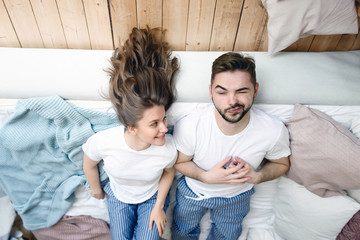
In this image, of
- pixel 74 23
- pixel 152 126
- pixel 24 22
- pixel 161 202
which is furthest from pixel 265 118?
pixel 24 22

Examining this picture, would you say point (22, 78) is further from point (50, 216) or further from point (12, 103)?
point (50, 216)

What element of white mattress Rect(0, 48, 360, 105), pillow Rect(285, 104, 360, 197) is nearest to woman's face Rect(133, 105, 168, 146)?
white mattress Rect(0, 48, 360, 105)

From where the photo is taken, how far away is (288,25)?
106 cm

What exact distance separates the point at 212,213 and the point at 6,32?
1.33 metres

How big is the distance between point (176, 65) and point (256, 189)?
2.55 feet

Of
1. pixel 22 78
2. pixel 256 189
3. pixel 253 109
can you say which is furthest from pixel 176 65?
pixel 256 189

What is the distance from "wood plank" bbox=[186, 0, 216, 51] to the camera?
1129 mm

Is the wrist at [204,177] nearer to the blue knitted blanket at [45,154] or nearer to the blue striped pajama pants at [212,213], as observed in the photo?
the blue striped pajama pants at [212,213]

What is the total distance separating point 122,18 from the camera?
116 cm

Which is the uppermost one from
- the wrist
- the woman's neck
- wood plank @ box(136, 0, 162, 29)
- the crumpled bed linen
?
wood plank @ box(136, 0, 162, 29)

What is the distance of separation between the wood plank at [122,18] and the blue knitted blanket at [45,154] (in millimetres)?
372

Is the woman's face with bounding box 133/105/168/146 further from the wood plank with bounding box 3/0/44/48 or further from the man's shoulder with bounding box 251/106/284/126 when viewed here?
the wood plank with bounding box 3/0/44/48

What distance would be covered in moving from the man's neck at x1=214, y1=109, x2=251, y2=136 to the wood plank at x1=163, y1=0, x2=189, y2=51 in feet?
1.36

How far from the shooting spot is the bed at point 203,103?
1.11 m
